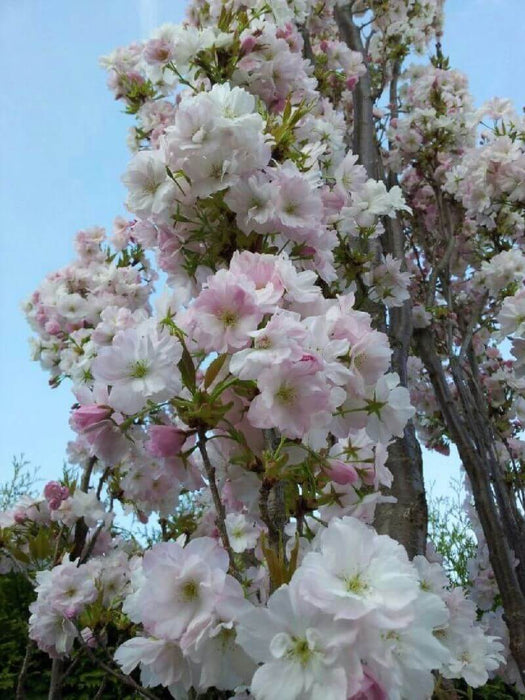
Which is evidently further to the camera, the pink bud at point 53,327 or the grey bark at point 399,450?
the pink bud at point 53,327

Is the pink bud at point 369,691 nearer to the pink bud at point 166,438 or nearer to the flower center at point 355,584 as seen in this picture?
the flower center at point 355,584

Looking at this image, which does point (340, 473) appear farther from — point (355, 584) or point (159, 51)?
point (159, 51)

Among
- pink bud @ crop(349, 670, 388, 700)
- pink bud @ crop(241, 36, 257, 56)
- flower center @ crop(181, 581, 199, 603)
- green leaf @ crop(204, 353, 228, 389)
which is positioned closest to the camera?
pink bud @ crop(349, 670, 388, 700)

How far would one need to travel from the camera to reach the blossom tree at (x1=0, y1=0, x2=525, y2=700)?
2.85ft

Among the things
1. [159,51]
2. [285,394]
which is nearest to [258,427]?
[285,394]

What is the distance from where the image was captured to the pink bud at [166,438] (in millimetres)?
1130

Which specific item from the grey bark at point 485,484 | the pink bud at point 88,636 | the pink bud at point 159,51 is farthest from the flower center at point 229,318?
the grey bark at point 485,484

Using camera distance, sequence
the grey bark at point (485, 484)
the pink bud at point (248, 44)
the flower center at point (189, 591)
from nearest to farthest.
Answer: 1. the flower center at point (189, 591)
2. the pink bud at point (248, 44)
3. the grey bark at point (485, 484)

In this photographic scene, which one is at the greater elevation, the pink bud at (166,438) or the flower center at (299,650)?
the pink bud at (166,438)

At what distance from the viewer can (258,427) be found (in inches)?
42.5

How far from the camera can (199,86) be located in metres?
2.03

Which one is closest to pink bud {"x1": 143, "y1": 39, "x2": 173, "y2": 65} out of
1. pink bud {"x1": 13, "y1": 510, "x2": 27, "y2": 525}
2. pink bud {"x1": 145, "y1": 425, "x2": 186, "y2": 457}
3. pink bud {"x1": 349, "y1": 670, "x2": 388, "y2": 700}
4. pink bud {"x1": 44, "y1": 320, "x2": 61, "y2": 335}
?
pink bud {"x1": 44, "y1": 320, "x2": 61, "y2": 335}

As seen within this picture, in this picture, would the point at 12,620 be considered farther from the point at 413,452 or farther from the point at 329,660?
the point at 329,660

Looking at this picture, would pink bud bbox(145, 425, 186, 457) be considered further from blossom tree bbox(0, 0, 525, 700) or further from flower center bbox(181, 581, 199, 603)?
flower center bbox(181, 581, 199, 603)
